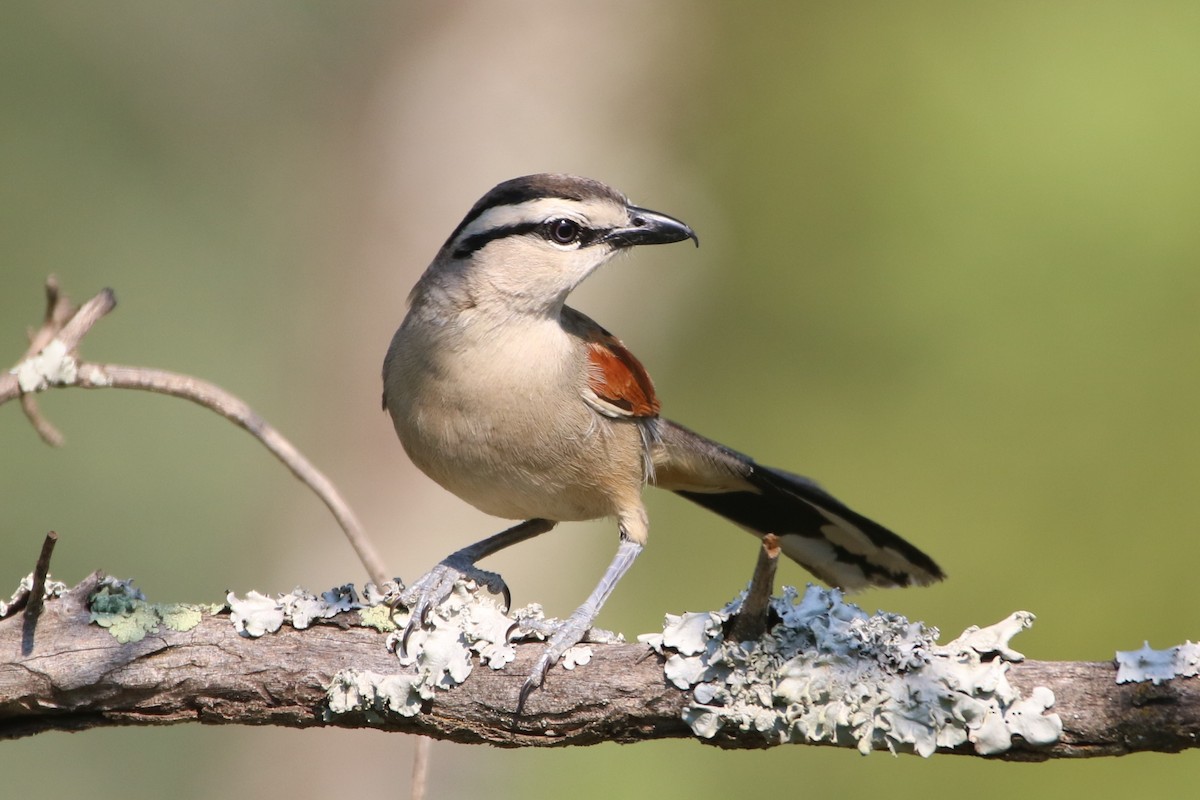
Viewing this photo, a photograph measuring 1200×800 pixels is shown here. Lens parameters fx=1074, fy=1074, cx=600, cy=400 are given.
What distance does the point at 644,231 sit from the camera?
420cm

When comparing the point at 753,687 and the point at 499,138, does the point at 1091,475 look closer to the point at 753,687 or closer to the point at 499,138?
the point at 753,687

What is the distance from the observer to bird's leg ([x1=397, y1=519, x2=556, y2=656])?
3.34m

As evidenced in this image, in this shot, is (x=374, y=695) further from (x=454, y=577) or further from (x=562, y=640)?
(x=454, y=577)

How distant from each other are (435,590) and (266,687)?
0.74 meters

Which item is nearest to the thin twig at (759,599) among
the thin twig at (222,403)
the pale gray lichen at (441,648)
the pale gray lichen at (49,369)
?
the pale gray lichen at (441,648)

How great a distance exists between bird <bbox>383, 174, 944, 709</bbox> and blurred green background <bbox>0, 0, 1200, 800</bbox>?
1859 millimetres

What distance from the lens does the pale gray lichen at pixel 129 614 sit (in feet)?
10.4

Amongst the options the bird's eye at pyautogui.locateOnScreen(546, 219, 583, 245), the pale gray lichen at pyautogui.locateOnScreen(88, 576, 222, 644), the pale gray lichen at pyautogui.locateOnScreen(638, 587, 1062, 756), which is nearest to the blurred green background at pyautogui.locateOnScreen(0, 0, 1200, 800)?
the pale gray lichen at pyautogui.locateOnScreen(638, 587, 1062, 756)

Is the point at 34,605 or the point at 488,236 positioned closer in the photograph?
the point at 34,605

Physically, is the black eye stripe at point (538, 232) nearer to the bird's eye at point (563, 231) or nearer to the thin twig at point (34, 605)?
the bird's eye at point (563, 231)

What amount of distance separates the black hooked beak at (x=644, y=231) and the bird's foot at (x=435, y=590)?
4.53ft

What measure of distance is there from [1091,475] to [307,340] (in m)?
6.06

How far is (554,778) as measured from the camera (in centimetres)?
651

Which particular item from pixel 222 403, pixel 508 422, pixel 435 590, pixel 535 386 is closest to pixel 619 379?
pixel 535 386
